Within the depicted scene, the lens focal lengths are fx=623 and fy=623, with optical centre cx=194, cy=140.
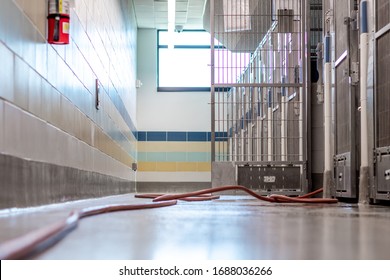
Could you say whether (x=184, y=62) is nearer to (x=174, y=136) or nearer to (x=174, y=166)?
(x=174, y=136)

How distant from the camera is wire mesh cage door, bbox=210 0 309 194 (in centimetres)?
656

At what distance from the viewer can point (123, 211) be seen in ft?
8.43

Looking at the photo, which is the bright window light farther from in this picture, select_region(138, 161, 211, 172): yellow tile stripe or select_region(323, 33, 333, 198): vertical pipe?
select_region(138, 161, 211, 172): yellow tile stripe

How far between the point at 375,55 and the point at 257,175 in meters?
2.79

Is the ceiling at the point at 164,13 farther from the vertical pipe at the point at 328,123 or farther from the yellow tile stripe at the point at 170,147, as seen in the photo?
the vertical pipe at the point at 328,123

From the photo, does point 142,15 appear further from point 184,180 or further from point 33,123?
point 33,123

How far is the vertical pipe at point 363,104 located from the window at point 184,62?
8645 millimetres

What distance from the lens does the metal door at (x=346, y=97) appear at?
4.50 meters

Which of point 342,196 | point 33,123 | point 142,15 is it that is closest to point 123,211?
point 33,123

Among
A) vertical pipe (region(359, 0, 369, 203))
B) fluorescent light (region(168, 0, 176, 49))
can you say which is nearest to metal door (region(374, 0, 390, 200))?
vertical pipe (region(359, 0, 369, 203))

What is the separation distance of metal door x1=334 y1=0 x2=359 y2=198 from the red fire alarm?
7.11 feet

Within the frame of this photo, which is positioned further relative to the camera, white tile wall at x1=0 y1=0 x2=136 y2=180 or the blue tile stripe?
the blue tile stripe

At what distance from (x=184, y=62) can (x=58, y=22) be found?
383 inches

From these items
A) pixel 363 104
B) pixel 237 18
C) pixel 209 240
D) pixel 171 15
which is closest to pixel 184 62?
pixel 171 15
